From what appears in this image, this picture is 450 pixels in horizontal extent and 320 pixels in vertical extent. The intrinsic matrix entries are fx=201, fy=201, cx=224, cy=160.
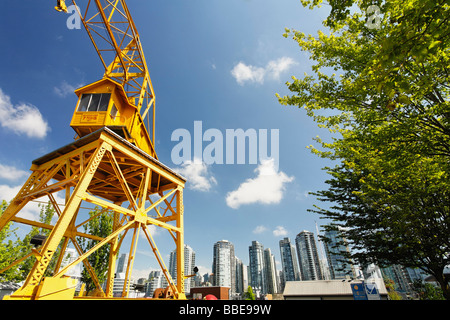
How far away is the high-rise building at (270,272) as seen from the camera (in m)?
97.9

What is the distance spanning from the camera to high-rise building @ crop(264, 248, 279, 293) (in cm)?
9788

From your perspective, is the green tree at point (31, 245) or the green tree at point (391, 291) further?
the green tree at point (391, 291)

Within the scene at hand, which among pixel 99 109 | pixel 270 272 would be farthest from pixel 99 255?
pixel 270 272

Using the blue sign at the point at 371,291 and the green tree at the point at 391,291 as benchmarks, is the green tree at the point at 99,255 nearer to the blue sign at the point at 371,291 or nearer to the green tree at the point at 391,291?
the blue sign at the point at 371,291

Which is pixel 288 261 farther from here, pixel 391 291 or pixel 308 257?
pixel 391 291

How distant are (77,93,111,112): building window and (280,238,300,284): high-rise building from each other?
117 metres

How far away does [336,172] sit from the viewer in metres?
19.7

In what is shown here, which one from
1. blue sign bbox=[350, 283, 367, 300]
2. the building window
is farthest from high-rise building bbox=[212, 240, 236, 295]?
the building window

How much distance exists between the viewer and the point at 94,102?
995 cm

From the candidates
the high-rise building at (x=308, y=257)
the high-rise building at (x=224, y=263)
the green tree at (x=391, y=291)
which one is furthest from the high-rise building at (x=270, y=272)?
the green tree at (x=391, y=291)

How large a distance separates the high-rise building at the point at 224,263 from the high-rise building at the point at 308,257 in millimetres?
36444

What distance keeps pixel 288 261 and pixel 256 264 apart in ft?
76.4
